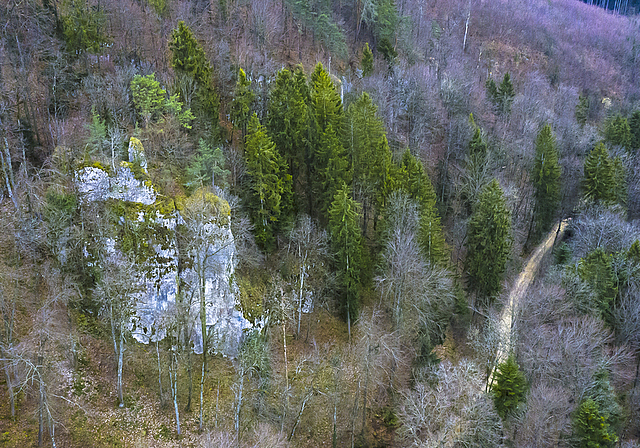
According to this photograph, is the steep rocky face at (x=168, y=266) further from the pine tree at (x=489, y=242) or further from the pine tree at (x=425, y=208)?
the pine tree at (x=489, y=242)

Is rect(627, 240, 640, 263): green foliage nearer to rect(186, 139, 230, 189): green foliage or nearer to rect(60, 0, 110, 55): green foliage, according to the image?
rect(186, 139, 230, 189): green foliage

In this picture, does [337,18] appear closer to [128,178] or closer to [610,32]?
[128,178]

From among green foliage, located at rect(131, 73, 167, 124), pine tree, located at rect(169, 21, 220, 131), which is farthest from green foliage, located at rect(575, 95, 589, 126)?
green foliage, located at rect(131, 73, 167, 124)

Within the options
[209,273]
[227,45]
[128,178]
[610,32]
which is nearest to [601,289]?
[209,273]

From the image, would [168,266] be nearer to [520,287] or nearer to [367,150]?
[367,150]

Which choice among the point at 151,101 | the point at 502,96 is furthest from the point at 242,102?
the point at 502,96

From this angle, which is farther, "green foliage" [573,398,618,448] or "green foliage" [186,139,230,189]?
"green foliage" [186,139,230,189]
